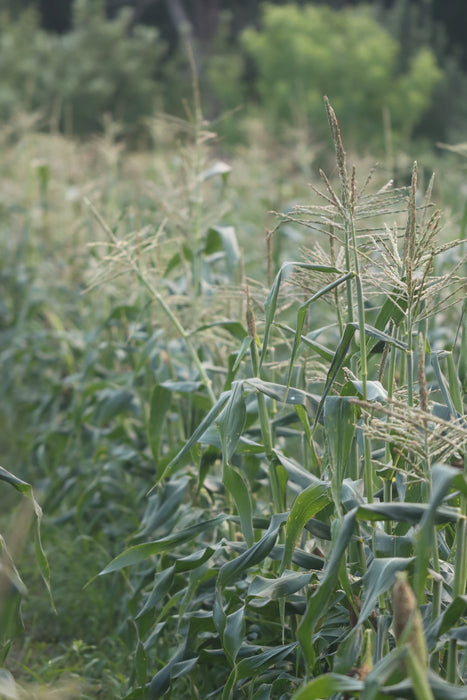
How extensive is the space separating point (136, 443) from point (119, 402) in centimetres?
28

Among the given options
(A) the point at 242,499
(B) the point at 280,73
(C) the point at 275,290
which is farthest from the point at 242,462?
(B) the point at 280,73

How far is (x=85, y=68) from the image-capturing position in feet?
53.0

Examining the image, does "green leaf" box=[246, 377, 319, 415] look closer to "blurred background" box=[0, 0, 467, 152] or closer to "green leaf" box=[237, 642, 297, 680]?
"green leaf" box=[237, 642, 297, 680]

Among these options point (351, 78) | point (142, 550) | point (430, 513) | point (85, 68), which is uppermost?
point (430, 513)

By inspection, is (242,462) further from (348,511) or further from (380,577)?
(380,577)

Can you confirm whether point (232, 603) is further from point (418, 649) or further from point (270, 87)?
point (270, 87)

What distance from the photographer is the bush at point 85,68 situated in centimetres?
1564

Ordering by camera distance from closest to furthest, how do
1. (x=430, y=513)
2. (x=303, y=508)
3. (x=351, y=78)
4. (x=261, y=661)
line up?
(x=430, y=513), (x=303, y=508), (x=261, y=661), (x=351, y=78)

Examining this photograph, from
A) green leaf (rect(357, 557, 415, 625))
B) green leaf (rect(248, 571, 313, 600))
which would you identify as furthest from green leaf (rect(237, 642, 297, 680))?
green leaf (rect(357, 557, 415, 625))

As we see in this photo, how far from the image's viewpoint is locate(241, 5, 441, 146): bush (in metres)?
12.6

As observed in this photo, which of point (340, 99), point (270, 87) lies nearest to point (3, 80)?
point (270, 87)

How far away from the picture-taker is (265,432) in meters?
1.88

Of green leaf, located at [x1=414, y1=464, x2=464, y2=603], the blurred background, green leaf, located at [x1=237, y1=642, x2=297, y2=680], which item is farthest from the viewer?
the blurred background

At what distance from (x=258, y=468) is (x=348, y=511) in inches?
28.6
